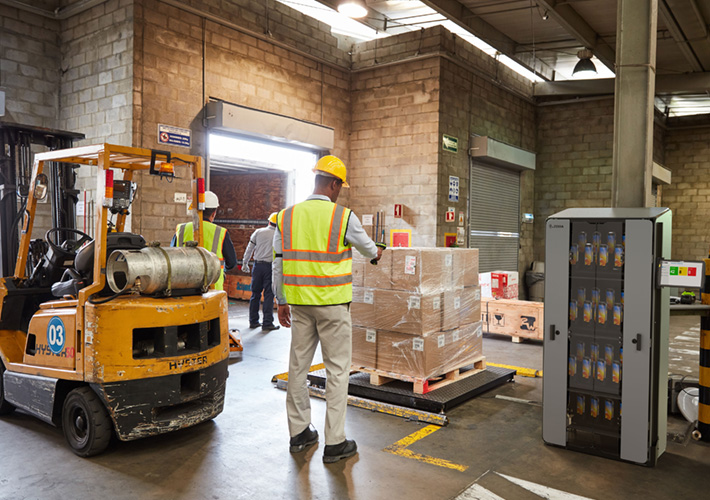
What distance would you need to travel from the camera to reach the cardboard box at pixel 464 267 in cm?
624

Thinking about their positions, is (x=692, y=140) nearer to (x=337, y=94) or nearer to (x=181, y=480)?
(x=337, y=94)

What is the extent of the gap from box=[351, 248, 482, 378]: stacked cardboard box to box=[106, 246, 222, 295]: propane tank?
1796 millimetres

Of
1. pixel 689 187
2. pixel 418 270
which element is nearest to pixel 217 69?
pixel 418 270

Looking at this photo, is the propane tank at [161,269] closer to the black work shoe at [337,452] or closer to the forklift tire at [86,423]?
the forklift tire at [86,423]

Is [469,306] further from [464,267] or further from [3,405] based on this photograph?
[3,405]

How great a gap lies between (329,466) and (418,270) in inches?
83.7

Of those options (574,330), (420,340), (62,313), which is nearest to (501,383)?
(420,340)

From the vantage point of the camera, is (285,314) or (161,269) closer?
(161,269)

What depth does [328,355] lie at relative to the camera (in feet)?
14.2

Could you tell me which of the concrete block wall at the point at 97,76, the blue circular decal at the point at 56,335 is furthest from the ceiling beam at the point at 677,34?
the blue circular decal at the point at 56,335

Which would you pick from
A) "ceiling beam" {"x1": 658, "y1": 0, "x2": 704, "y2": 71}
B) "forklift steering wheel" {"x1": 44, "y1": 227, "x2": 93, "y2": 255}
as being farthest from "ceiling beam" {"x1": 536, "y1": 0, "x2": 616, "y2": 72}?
"forklift steering wheel" {"x1": 44, "y1": 227, "x2": 93, "y2": 255}

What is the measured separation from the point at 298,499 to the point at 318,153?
8.92 meters

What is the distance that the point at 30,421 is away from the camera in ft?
16.7

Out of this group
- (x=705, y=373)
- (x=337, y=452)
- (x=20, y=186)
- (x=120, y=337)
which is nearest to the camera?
(x=120, y=337)
